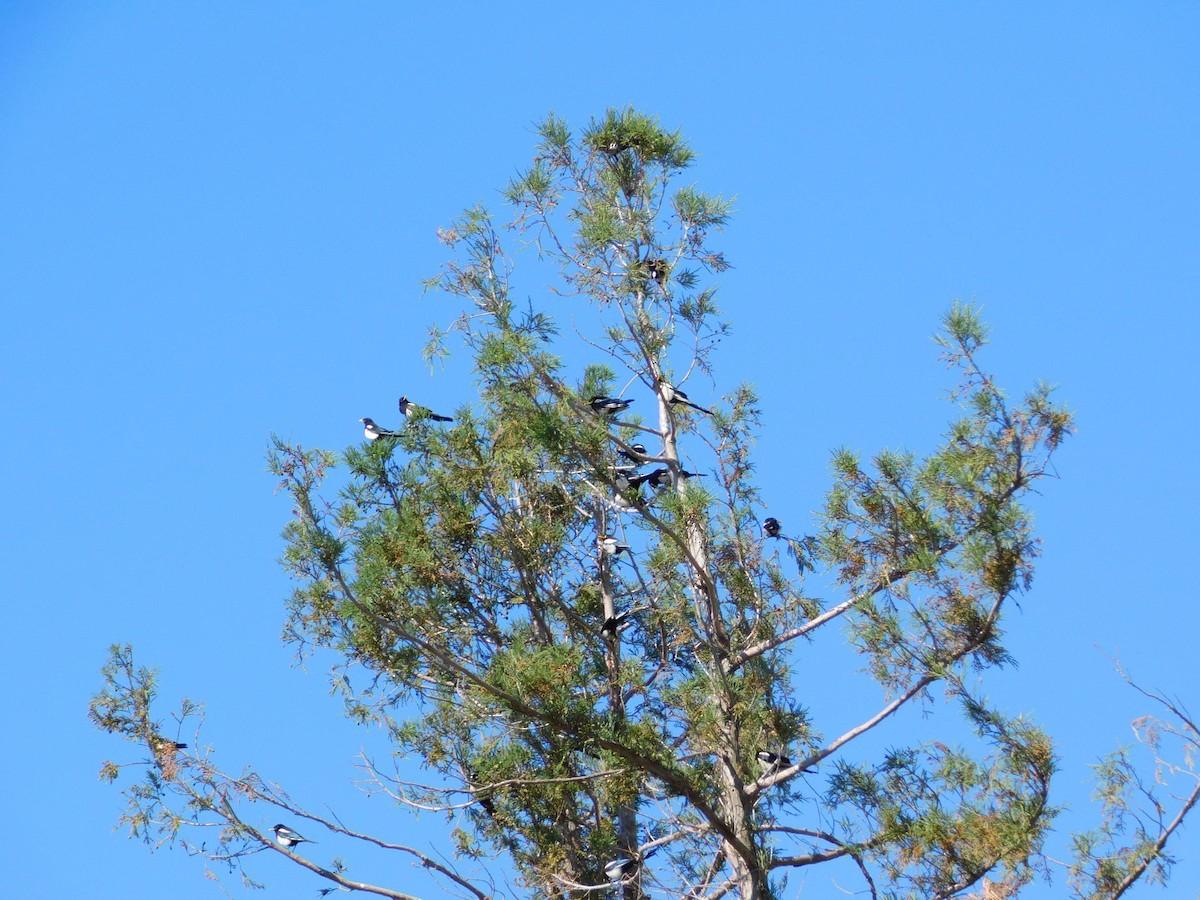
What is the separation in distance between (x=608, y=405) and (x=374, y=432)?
6.23 ft

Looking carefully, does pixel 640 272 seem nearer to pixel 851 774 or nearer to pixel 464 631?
pixel 464 631

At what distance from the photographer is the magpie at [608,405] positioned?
7827 mm

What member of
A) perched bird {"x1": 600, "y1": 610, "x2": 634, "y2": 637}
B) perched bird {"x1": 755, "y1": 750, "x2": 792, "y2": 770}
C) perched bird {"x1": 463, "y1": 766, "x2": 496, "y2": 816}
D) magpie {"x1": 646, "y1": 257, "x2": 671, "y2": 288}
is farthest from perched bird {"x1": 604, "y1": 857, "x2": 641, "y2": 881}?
magpie {"x1": 646, "y1": 257, "x2": 671, "y2": 288}

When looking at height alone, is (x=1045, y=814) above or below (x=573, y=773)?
below

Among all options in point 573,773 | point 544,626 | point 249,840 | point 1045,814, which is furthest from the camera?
point 544,626

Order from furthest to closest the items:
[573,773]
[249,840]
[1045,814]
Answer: [573,773] → [249,840] → [1045,814]

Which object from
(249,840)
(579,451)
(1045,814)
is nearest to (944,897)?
(1045,814)

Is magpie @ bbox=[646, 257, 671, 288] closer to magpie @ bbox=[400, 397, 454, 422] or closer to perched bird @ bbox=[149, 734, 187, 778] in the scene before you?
magpie @ bbox=[400, 397, 454, 422]

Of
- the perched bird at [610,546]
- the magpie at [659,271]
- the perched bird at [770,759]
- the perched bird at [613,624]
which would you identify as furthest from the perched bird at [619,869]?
the magpie at [659,271]

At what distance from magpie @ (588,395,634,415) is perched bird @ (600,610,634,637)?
1.29 meters

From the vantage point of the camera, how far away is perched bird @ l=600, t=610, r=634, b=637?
28.4ft

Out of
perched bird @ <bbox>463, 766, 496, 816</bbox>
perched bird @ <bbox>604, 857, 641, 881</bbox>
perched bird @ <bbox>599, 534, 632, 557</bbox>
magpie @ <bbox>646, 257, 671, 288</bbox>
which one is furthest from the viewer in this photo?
perched bird @ <bbox>599, 534, 632, 557</bbox>

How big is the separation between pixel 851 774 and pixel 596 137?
429 cm

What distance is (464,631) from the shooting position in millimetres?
8375
